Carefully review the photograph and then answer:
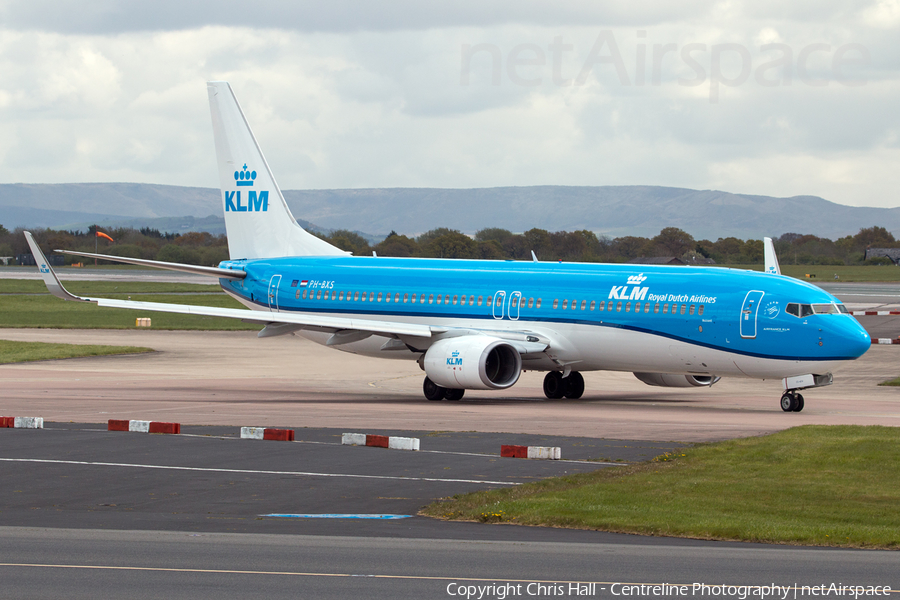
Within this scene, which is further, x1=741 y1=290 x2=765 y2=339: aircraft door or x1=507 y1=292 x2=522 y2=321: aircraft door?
x1=507 y1=292 x2=522 y2=321: aircraft door

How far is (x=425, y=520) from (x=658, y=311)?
1752 centimetres

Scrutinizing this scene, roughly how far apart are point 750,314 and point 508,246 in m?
71.8

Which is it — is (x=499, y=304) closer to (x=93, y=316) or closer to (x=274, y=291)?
(x=274, y=291)

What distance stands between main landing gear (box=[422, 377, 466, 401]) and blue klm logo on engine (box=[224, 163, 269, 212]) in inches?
456

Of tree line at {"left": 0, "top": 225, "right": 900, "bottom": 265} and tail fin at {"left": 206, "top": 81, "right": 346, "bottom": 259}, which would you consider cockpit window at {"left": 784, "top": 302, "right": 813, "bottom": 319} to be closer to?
tail fin at {"left": 206, "top": 81, "right": 346, "bottom": 259}

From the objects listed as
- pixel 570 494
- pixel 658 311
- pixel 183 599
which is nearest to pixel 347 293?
pixel 658 311

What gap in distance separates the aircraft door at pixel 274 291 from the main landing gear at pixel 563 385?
1025cm

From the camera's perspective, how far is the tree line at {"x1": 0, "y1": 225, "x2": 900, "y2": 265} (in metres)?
95.8

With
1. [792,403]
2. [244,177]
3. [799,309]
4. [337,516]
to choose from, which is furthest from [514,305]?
[337,516]

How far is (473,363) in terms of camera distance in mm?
32781

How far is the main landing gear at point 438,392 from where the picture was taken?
35.0m

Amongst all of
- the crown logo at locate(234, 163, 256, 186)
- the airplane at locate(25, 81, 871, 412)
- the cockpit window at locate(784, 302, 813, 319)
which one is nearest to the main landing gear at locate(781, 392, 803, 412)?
the airplane at locate(25, 81, 871, 412)

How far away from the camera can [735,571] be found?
41.5 ft

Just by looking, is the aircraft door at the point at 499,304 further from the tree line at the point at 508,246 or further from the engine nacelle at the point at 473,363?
the tree line at the point at 508,246
